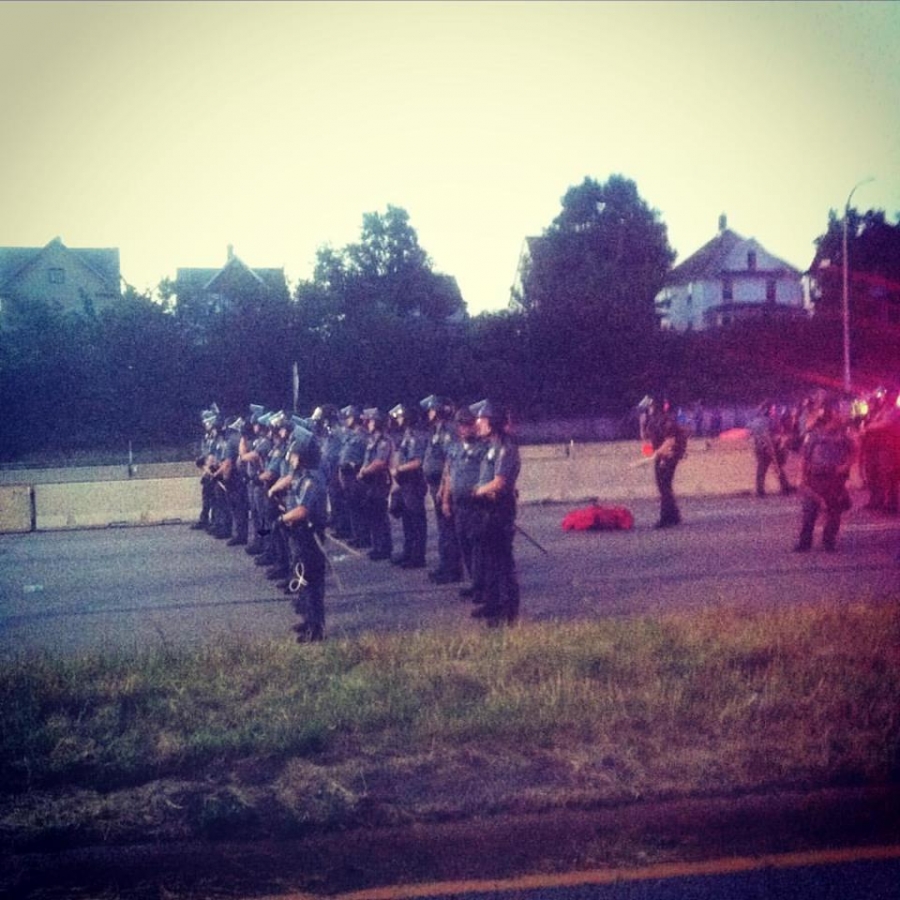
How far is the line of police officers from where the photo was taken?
32.9ft

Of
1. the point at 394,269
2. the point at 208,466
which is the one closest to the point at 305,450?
the point at 208,466

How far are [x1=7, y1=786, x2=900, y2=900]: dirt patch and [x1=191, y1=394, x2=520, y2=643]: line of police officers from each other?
14.7 feet

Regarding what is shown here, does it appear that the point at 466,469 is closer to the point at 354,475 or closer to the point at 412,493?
the point at 412,493

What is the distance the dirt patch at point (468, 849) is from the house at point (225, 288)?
37.2 meters

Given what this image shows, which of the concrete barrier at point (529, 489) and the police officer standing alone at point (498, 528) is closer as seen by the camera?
the police officer standing alone at point (498, 528)

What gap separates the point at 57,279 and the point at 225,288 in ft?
20.8

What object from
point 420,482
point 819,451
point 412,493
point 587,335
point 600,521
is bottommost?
point 600,521

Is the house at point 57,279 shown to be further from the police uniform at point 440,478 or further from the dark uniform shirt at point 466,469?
the dark uniform shirt at point 466,469

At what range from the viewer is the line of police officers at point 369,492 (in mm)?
10039

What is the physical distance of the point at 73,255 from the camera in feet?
156

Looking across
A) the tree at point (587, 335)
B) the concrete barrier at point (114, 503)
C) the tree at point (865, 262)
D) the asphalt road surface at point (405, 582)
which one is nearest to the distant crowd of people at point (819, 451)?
the asphalt road surface at point (405, 582)

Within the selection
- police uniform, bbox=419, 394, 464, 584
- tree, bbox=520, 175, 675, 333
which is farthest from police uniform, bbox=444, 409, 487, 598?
tree, bbox=520, 175, 675, 333

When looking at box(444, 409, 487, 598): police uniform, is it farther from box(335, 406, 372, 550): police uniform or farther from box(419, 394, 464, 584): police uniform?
box(335, 406, 372, 550): police uniform

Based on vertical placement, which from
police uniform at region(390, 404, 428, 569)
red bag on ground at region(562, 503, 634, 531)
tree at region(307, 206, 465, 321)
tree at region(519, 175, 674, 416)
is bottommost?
red bag on ground at region(562, 503, 634, 531)
